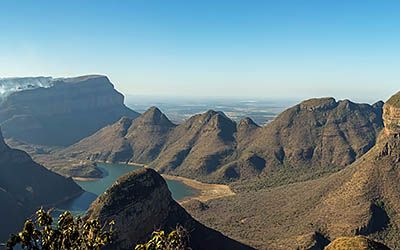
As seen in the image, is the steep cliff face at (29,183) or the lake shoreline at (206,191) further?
the lake shoreline at (206,191)

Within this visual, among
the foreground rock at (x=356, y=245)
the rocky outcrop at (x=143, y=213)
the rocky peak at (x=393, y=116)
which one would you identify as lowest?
the rocky outcrop at (x=143, y=213)

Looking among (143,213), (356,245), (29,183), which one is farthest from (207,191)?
(356,245)

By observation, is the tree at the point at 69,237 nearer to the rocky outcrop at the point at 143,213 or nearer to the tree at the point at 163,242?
the tree at the point at 163,242

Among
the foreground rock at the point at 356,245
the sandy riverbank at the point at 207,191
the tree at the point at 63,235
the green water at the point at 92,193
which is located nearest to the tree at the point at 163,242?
the tree at the point at 63,235

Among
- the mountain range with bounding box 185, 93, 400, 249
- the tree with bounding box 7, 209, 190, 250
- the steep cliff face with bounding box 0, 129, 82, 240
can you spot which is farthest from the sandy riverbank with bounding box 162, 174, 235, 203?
the tree with bounding box 7, 209, 190, 250

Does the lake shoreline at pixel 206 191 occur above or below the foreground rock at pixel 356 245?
below

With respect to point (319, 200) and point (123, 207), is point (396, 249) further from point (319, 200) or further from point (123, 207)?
point (123, 207)
